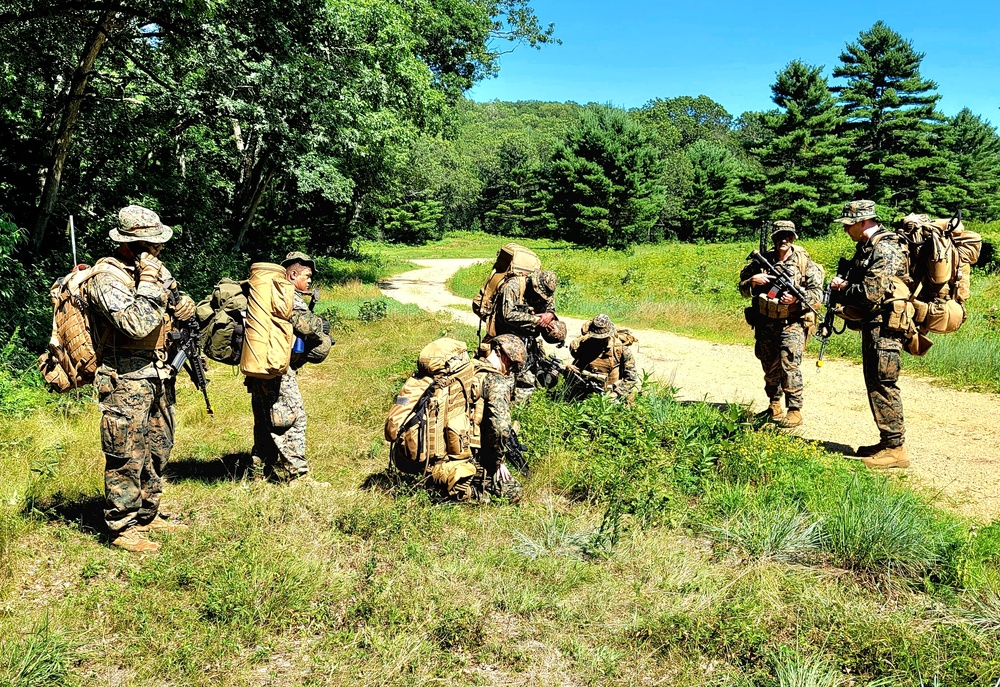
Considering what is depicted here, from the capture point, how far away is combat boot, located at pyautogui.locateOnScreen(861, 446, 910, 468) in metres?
6.32

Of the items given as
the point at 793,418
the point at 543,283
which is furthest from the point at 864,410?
the point at 543,283

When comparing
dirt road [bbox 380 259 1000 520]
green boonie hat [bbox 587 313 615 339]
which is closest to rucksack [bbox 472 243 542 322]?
green boonie hat [bbox 587 313 615 339]

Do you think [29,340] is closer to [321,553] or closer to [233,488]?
[233,488]

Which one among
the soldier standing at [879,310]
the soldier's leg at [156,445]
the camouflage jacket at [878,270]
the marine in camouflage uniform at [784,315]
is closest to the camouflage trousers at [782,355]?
the marine in camouflage uniform at [784,315]

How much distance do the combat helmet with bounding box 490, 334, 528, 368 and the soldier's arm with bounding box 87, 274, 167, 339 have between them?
337 cm

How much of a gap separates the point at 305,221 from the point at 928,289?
25017 millimetres

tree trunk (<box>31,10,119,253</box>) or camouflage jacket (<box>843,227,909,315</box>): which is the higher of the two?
tree trunk (<box>31,10,119,253</box>)

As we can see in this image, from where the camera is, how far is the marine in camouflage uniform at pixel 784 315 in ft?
23.3

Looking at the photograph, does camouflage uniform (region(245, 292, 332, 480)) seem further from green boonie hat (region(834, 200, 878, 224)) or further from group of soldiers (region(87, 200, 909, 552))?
green boonie hat (region(834, 200, 878, 224))

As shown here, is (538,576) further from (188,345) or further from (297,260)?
(297,260)

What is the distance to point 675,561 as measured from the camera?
4.29 metres

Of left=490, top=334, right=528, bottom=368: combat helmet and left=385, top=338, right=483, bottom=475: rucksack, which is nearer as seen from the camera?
left=385, top=338, right=483, bottom=475: rucksack

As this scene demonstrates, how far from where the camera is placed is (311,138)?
11.5m

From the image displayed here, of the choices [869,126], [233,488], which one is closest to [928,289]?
[233,488]
